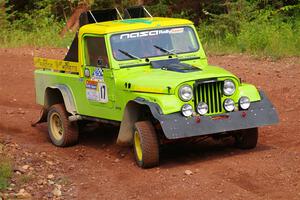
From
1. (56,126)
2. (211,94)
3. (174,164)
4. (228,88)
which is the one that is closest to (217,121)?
(211,94)

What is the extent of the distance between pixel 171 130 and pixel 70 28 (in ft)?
48.2

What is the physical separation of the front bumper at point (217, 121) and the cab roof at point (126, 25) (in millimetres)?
1834

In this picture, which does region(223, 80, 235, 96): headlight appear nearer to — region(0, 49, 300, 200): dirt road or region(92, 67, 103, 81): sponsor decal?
region(0, 49, 300, 200): dirt road

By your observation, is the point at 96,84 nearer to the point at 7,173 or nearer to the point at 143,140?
the point at 143,140

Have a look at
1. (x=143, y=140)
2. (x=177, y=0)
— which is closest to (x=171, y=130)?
(x=143, y=140)

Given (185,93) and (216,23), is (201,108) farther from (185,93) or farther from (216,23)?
(216,23)

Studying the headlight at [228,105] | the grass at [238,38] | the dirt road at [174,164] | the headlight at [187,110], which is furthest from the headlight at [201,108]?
the grass at [238,38]

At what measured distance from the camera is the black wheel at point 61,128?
1057cm

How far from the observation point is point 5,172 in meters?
8.04

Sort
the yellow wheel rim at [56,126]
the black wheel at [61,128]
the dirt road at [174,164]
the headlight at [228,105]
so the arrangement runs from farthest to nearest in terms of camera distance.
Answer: the yellow wheel rim at [56,126] → the black wheel at [61,128] → the headlight at [228,105] → the dirt road at [174,164]

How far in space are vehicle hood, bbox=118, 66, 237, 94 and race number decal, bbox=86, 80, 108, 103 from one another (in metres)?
0.37

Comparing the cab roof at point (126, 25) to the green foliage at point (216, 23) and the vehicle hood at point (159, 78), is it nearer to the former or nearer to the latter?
the vehicle hood at point (159, 78)

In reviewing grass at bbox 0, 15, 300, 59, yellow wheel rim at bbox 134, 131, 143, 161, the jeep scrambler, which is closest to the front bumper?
the jeep scrambler

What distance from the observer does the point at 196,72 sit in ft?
29.8
